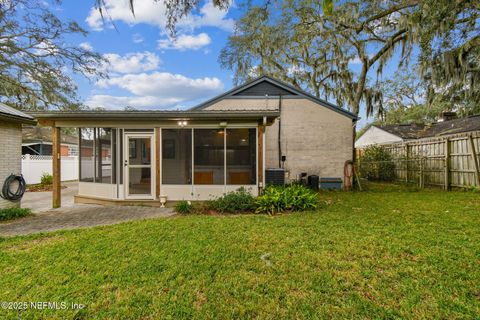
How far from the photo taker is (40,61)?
11.4 m

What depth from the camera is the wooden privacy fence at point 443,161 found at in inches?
325

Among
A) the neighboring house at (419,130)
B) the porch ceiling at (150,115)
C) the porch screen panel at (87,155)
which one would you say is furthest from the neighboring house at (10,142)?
the neighboring house at (419,130)

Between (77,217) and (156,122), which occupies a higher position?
(156,122)

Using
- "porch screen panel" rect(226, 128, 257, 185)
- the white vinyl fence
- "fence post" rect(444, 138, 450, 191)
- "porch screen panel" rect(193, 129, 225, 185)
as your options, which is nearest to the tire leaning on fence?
"porch screen panel" rect(193, 129, 225, 185)

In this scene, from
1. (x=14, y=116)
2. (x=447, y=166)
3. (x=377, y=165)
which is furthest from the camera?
(x=377, y=165)

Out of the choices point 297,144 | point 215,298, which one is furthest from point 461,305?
Result: point 297,144

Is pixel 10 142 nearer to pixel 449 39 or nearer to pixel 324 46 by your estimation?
pixel 449 39

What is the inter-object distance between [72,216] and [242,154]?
467 cm

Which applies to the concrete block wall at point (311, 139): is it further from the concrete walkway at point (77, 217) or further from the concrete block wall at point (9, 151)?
the concrete block wall at point (9, 151)

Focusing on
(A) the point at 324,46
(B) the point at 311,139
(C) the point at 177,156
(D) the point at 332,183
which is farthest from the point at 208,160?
(A) the point at 324,46

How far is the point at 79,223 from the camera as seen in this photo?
16.9 ft

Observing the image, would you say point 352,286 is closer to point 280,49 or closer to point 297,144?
point 297,144

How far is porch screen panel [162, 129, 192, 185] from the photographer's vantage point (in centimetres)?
685

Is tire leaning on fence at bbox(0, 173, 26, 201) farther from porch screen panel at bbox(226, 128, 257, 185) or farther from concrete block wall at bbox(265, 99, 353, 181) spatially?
concrete block wall at bbox(265, 99, 353, 181)
